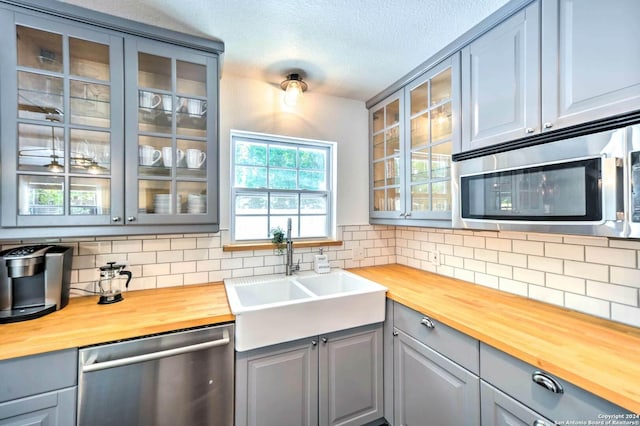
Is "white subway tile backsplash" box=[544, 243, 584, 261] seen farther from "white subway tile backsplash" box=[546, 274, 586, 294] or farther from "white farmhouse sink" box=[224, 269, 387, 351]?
"white farmhouse sink" box=[224, 269, 387, 351]

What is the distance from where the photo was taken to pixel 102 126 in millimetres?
1424

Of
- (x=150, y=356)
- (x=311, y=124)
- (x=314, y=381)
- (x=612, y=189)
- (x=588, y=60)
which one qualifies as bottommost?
(x=314, y=381)

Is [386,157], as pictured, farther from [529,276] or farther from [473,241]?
[529,276]

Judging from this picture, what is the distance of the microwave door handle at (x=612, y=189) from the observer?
2.95ft

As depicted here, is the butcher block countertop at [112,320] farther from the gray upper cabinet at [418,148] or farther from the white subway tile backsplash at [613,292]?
the white subway tile backsplash at [613,292]

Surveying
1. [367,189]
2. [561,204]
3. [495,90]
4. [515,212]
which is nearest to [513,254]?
[515,212]

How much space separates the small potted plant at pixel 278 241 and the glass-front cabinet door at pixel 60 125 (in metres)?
0.99

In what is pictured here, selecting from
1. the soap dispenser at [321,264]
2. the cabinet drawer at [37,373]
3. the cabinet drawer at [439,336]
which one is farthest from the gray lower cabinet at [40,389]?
the cabinet drawer at [439,336]

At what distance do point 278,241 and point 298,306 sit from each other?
694 millimetres

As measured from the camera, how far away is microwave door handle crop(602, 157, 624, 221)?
90cm

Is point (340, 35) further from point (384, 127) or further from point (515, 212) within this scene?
point (515, 212)

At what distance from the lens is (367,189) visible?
251 centimetres

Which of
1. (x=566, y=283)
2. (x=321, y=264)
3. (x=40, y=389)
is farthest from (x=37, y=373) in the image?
(x=566, y=283)

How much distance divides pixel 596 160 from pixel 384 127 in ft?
4.98
